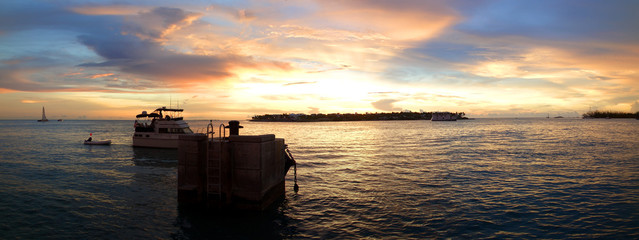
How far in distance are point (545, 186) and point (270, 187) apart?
16.5 m

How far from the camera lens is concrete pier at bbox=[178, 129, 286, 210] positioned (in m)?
13.1

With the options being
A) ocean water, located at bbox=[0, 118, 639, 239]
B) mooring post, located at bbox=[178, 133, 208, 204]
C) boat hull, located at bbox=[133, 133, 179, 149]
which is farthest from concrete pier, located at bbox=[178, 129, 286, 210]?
boat hull, located at bbox=[133, 133, 179, 149]

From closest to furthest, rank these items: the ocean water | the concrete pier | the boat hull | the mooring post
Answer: the ocean water
the concrete pier
the mooring post
the boat hull

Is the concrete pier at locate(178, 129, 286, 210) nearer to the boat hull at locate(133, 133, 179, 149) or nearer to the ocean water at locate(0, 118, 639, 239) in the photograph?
the ocean water at locate(0, 118, 639, 239)

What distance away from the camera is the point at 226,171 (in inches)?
527

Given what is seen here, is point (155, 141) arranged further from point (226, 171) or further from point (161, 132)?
point (226, 171)

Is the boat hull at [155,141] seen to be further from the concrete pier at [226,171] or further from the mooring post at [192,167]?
the concrete pier at [226,171]

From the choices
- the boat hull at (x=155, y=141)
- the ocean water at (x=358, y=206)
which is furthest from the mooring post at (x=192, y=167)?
the boat hull at (x=155, y=141)

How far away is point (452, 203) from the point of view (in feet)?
51.3

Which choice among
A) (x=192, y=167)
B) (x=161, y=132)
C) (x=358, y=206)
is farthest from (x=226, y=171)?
(x=161, y=132)

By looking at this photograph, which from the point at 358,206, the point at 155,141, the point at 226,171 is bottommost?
the point at 358,206

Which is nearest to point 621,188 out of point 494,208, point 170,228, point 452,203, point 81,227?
point 494,208

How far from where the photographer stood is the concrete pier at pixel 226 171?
13.1 m

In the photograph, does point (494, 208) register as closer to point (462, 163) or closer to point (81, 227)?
point (462, 163)
